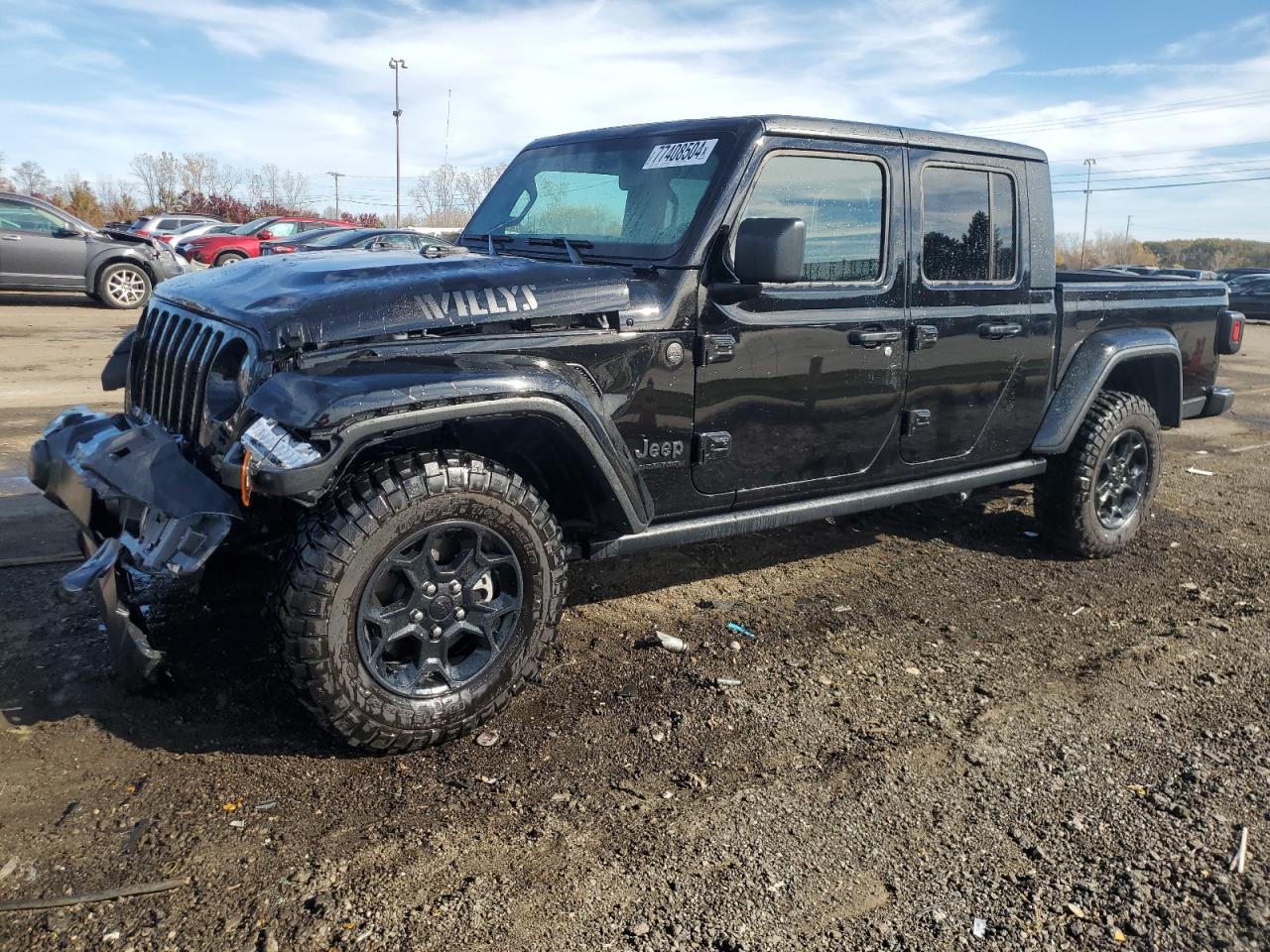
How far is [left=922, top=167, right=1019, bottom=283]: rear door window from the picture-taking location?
418cm

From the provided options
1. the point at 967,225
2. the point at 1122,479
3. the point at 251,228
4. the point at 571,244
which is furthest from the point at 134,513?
the point at 251,228

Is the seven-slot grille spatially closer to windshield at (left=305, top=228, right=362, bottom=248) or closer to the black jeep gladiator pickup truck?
the black jeep gladiator pickup truck

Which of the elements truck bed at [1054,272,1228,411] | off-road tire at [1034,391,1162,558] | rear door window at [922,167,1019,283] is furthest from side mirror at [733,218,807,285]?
off-road tire at [1034,391,1162,558]

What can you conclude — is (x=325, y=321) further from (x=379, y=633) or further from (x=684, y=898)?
(x=684, y=898)

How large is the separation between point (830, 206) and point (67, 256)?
13186 millimetres

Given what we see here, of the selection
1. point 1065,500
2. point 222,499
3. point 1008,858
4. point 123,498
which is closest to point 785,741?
point 1008,858

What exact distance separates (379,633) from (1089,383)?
3.64 meters

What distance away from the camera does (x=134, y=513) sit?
9.71 feet

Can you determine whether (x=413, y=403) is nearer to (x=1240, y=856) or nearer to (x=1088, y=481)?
(x=1240, y=856)

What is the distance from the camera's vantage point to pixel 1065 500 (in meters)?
5.00

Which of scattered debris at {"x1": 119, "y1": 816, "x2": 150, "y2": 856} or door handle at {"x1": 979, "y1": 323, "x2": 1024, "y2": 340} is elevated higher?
door handle at {"x1": 979, "y1": 323, "x2": 1024, "y2": 340}

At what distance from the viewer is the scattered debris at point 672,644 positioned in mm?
3838

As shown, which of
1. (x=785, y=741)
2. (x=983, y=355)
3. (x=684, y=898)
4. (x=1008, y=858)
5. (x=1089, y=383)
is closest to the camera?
(x=684, y=898)

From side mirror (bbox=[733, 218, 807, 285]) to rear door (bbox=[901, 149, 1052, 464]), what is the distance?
0.95 m
